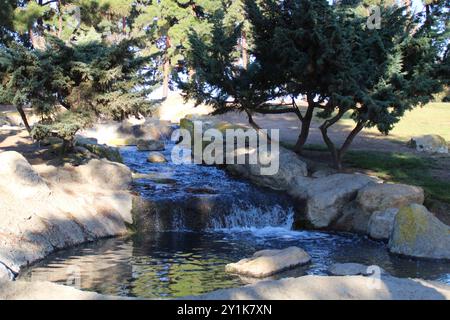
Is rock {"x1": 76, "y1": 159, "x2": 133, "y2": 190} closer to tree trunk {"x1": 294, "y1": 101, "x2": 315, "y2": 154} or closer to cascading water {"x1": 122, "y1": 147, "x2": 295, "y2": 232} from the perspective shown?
cascading water {"x1": 122, "y1": 147, "x2": 295, "y2": 232}

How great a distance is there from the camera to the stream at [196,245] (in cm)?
1042

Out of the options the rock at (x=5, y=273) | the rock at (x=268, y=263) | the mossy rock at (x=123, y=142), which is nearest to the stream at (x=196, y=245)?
the rock at (x=268, y=263)

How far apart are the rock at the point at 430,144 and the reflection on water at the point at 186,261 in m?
11.3

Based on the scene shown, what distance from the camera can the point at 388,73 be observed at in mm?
18359

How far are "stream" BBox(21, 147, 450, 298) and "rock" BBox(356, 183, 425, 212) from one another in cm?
117

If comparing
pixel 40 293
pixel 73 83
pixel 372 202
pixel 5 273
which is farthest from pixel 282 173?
pixel 40 293

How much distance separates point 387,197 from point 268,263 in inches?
243

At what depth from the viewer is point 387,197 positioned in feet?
52.4

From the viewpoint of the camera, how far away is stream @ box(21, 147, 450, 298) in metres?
10.4

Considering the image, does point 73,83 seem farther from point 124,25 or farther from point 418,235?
point 124,25

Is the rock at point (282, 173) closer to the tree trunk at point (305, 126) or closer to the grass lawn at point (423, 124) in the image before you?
the tree trunk at point (305, 126)

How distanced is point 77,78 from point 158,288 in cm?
915

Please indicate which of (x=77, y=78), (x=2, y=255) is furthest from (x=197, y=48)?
(x=2, y=255)
